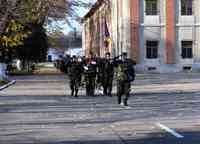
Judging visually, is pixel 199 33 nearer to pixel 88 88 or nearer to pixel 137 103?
pixel 88 88

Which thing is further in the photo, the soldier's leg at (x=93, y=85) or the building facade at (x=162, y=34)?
the building facade at (x=162, y=34)

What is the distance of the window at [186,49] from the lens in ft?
206

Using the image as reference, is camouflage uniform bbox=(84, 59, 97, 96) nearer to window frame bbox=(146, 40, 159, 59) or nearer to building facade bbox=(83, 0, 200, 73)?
building facade bbox=(83, 0, 200, 73)

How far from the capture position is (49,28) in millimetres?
55781

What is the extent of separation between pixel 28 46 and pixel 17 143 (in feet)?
206

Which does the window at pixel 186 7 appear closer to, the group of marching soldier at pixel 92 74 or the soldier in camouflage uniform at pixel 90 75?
the group of marching soldier at pixel 92 74

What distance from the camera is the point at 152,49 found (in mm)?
62656

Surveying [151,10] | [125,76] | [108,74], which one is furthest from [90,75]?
[151,10]

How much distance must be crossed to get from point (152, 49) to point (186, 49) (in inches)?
129

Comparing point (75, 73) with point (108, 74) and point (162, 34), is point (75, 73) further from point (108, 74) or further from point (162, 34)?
point (162, 34)

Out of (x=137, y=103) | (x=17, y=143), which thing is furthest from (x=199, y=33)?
(x=17, y=143)

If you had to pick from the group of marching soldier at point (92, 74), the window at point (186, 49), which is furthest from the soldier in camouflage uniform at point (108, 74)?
the window at point (186, 49)

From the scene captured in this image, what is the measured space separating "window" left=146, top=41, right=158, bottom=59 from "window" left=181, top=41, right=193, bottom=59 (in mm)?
2581

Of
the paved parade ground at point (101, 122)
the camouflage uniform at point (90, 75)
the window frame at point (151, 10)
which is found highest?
→ the window frame at point (151, 10)
